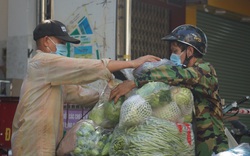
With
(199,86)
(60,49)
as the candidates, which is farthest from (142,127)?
(60,49)

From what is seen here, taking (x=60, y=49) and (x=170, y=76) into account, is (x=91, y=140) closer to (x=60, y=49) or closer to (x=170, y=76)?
(x=170, y=76)

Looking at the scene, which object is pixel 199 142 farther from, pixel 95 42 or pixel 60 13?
pixel 60 13

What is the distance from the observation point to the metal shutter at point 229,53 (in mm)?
12070

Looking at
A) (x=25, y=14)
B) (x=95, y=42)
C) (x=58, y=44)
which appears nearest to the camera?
(x=58, y=44)

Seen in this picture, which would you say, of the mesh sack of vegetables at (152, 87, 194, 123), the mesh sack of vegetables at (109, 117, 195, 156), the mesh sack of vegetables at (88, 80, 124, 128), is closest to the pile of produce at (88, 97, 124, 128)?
the mesh sack of vegetables at (88, 80, 124, 128)

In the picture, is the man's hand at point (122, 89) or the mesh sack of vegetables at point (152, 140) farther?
the man's hand at point (122, 89)

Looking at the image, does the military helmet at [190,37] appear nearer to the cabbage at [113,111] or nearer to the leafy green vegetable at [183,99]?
the leafy green vegetable at [183,99]

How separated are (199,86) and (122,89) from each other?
22.4 inches

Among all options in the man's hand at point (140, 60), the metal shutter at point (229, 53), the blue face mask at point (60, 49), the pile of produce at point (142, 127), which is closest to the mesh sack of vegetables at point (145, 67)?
the man's hand at point (140, 60)

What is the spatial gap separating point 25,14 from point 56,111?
17.1 ft

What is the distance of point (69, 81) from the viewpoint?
4.46 meters

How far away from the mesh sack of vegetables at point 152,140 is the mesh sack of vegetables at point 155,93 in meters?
0.13

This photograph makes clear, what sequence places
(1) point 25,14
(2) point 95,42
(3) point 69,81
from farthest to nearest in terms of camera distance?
(1) point 25,14 → (2) point 95,42 → (3) point 69,81

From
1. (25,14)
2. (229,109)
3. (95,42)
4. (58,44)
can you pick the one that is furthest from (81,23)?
(58,44)
